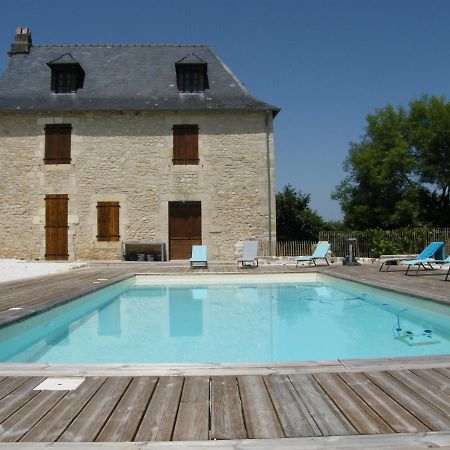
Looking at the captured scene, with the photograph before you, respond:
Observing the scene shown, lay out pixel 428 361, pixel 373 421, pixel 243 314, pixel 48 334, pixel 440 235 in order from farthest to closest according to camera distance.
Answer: pixel 440 235, pixel 243 314, pixel 48 334, pixel 428 361, pixel 373 421

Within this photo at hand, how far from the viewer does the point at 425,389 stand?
2.44 metres

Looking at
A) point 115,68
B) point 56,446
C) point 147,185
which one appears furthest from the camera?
point 115,68

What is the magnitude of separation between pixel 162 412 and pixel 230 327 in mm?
3420

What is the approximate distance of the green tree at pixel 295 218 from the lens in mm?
18970

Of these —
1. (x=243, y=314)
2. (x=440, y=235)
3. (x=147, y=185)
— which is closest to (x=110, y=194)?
(x=147, y=185)

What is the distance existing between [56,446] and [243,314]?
15.5ft

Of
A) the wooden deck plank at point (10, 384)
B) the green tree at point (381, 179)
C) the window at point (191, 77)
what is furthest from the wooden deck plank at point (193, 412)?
the green tree at point (381, 179)

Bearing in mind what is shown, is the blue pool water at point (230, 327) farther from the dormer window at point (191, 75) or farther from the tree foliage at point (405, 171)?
the tree foliage at point (405, 171)

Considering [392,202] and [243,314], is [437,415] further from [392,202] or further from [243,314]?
[392,202]

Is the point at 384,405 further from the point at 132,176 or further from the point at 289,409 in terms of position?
the point at 132,176

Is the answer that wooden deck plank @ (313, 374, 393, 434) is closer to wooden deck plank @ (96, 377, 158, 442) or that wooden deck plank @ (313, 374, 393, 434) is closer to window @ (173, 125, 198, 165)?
wooden deck plank @ (96, 377, 158, 442)

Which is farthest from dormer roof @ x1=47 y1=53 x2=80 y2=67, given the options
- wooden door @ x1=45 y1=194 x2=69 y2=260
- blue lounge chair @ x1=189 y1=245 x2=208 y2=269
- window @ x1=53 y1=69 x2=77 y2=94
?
blue lounge chair @ x1=189 y1=245 x2=208 y2=269

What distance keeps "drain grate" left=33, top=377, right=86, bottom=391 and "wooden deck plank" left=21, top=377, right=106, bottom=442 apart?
0.05 metres

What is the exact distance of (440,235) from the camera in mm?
13930
